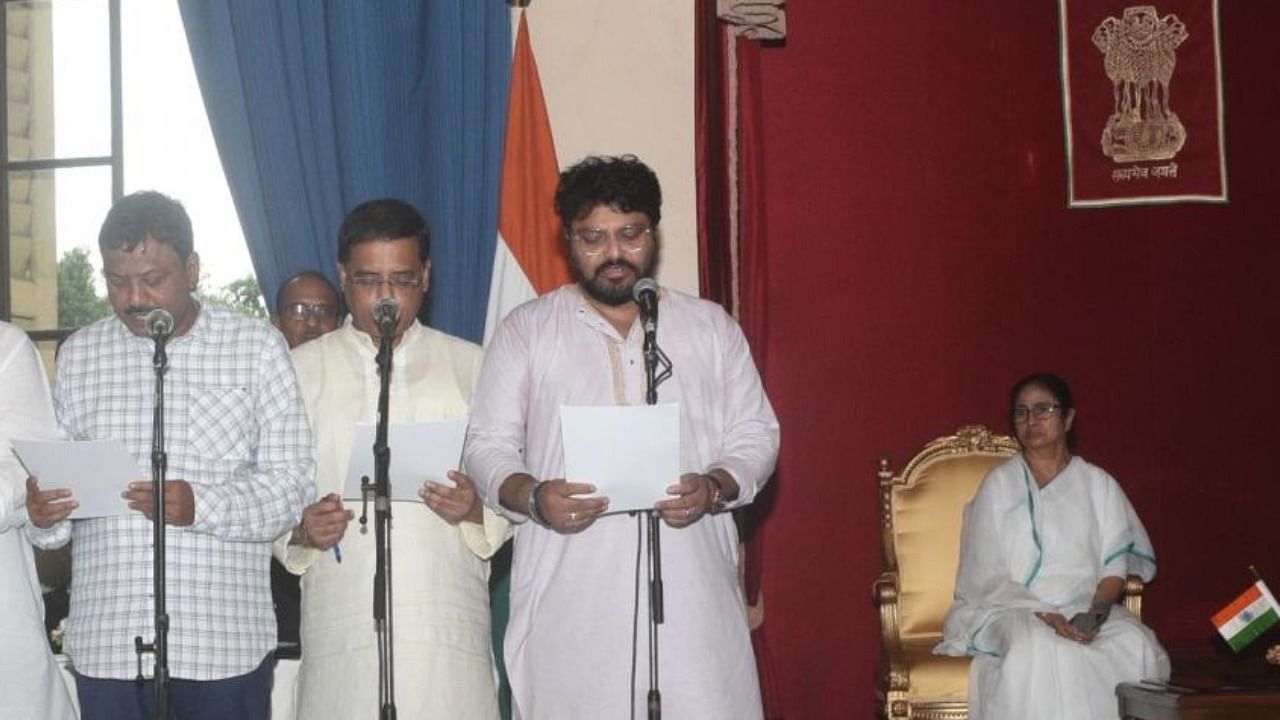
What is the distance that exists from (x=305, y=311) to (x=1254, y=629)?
3.42 metres

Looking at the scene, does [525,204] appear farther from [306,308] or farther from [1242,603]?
[1242,603]

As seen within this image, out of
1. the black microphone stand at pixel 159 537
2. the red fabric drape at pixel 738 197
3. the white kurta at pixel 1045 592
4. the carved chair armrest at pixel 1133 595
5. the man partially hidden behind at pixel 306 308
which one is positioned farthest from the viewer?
the red fabric drape at pixel 738 197

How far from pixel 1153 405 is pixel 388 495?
155 inches

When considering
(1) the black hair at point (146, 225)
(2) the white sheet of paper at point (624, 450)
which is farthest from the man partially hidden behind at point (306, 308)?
(2) the white sheet of paper at point (624, 450)

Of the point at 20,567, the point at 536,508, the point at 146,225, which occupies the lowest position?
the point at 20,567

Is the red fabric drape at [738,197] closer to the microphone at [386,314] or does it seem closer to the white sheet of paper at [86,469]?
the microphone at [386,314]

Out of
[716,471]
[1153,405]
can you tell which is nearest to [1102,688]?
[1153,405]

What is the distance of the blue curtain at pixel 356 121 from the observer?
584 cm

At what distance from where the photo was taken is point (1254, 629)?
16.6 feet

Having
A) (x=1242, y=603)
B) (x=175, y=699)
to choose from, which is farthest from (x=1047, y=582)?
(x=175, y=699)

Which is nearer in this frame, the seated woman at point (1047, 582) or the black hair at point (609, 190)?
the black hair at point (609, 190)

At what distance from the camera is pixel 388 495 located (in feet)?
10.8

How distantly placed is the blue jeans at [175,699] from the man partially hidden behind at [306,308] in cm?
224

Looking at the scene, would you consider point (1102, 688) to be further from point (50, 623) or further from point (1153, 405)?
point (50, 623)
